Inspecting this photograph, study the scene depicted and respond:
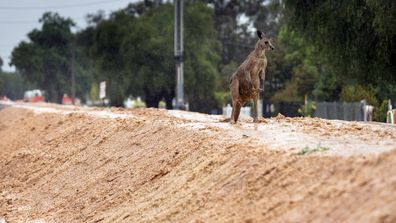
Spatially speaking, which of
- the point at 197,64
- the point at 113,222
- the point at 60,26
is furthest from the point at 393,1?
the point at 60,26

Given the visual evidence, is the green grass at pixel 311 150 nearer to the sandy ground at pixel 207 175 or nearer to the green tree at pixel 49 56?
the sandy ground at pixel 207 175

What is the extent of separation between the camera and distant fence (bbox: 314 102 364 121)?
37.8 m

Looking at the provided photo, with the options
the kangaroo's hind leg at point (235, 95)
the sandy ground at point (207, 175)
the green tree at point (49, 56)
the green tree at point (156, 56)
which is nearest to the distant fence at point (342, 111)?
the sandy ground at point (207, 175)

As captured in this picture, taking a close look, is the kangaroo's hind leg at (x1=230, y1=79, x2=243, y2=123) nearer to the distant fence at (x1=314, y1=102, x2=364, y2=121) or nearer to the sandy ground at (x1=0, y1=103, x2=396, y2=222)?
the sandy ground at (x1=0, y1=103, x2=396, y2=222)

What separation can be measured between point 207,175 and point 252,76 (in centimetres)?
600

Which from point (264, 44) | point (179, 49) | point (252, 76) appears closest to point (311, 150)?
point (264, 44)

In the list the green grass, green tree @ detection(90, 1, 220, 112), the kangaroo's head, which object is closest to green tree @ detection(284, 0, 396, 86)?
the kangaroo's head

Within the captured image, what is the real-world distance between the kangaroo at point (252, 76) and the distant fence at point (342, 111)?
66.3 feet

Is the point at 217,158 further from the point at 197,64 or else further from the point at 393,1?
the point at 197,64

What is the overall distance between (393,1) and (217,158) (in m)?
16.2

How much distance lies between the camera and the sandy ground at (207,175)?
27.7 feet

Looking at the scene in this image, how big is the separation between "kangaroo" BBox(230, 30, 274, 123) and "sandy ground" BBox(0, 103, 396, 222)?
798 mm

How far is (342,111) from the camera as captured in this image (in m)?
39.7

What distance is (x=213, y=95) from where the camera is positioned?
7344cm
